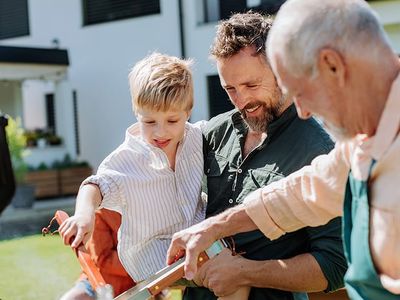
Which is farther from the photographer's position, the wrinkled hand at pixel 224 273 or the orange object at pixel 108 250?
the orange object at pixel 108 250

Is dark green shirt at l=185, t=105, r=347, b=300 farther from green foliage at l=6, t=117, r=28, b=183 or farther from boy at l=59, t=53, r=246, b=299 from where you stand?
green foliage at l=6, t=117, r=28, b=183

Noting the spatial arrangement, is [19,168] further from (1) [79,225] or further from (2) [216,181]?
(1) [79,225]

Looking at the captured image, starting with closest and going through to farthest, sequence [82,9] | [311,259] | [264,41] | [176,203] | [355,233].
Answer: [355,233] < [311,259] < [264,41] < [176,203] < [82,9]

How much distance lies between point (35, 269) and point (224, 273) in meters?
6.82

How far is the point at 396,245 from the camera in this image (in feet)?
5.53

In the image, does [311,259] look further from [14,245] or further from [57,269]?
[14,245]

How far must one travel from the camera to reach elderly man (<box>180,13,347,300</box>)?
98.8 inches

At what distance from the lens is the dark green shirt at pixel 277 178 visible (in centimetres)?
252

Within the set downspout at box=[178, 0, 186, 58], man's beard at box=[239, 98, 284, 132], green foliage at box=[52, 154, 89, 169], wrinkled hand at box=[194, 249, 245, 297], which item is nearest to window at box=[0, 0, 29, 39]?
green foliage at box=[52, 154, 89, 169]

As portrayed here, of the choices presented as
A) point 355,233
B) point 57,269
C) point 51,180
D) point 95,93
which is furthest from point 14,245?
point 355,233

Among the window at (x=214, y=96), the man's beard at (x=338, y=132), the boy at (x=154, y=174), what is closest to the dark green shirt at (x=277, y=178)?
the boy at (x=154, y=174)

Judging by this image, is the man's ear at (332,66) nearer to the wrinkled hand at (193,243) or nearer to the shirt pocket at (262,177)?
the wrinkled hand at (193,243)

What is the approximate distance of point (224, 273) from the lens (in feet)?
8.26

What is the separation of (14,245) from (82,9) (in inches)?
322
